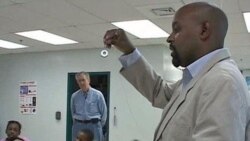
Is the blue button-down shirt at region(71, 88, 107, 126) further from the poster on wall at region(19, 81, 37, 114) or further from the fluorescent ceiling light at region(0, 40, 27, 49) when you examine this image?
the poster on wall at region(19, 81, 37, 114)

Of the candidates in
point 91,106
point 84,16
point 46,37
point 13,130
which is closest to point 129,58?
point 84,16

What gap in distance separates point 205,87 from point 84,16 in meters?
4.00

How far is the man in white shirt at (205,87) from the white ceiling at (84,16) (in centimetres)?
246

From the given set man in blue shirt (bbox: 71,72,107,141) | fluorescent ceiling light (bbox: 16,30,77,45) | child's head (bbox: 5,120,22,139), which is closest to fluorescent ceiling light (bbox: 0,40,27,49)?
fluorescent ceiling light (bbox: 16,30,77,45)

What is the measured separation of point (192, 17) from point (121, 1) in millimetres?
3105

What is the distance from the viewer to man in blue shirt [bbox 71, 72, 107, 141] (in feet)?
16.8

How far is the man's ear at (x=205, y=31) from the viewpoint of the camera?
0.87 meters

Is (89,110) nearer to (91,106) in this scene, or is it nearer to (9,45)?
(91,106)

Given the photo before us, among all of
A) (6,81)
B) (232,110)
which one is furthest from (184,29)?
(6,81)

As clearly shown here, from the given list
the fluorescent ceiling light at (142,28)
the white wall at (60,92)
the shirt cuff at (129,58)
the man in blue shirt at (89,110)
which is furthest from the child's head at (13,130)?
the shirt cuff at (129,58)

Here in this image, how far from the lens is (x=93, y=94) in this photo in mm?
5215

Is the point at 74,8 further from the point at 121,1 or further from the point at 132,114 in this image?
the point at 132,114

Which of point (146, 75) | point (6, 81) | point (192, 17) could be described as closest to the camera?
point (192, 17)

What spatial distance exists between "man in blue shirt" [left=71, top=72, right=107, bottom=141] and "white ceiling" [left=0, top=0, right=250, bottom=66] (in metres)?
0.82
